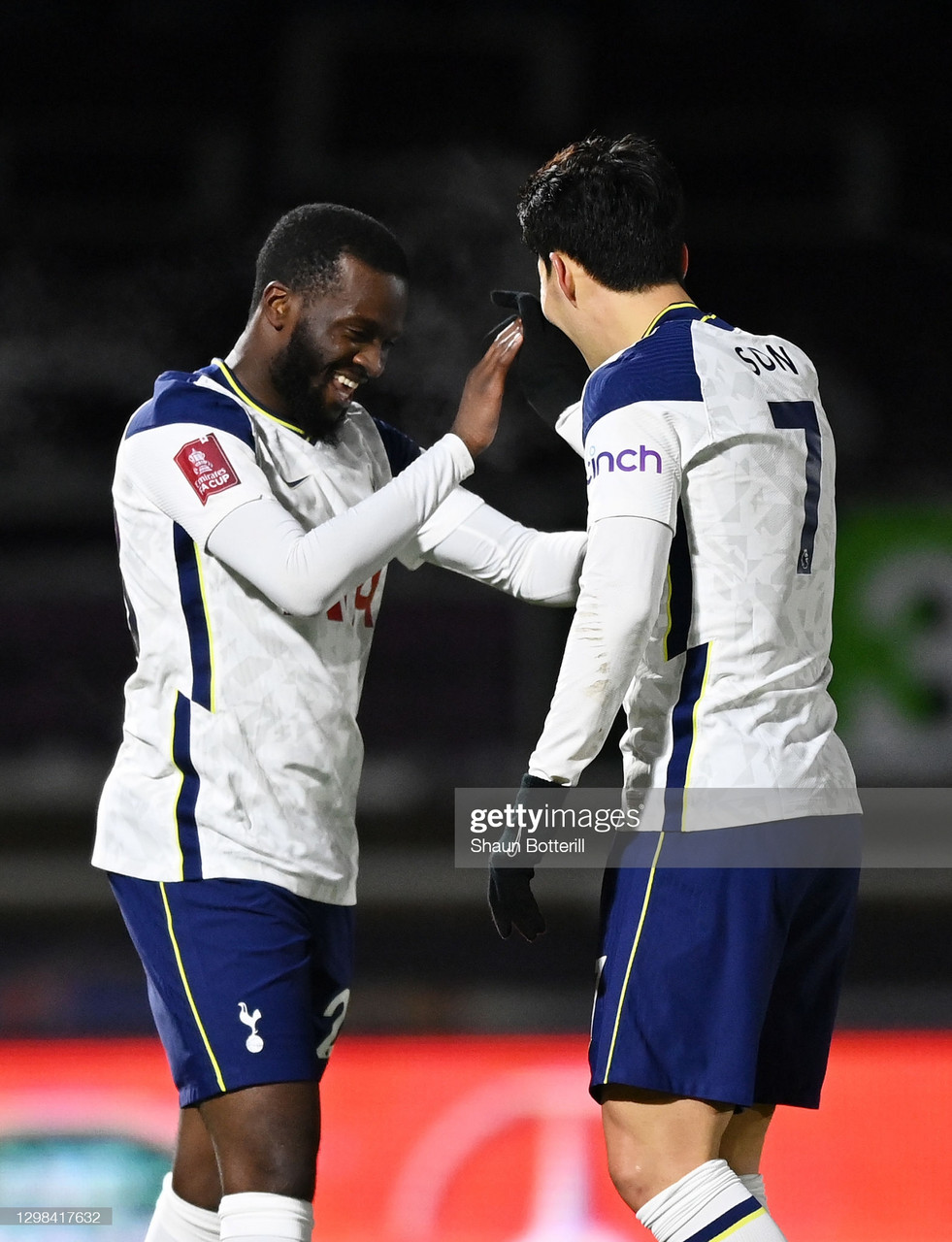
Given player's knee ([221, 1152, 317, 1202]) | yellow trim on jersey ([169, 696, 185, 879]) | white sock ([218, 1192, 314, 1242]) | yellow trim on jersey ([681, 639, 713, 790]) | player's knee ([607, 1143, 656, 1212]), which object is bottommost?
white sock ([218, 1192, 314, 1242])

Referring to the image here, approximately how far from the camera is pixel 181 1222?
1700mm

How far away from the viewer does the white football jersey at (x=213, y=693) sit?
1.61m

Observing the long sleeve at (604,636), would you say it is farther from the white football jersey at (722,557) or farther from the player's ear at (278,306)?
the player's ear at (278,306)

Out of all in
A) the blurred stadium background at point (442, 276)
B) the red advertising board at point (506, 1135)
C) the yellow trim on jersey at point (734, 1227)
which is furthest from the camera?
the blurred stadium background at point (442, 276)

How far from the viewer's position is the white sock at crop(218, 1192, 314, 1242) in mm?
1490

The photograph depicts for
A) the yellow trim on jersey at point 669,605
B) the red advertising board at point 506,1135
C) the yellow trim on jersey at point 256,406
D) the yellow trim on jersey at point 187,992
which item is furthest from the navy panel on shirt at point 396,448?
the red advertising board at point 506,1135

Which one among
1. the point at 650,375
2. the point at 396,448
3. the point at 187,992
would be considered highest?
the point at 650,375

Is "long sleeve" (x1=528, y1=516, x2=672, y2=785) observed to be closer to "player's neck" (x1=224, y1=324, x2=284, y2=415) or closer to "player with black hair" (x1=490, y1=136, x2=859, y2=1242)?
"player with black hair" (x1=490, y1=136, x2=859, y2=1242)

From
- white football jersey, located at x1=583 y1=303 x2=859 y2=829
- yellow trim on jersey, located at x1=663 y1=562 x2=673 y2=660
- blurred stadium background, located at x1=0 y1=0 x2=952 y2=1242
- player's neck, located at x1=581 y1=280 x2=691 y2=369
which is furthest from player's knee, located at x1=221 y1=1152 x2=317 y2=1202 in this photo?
blurred stadium background, located at x1=0 y1=0 x2=952 y2=1242

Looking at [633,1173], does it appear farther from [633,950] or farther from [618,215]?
[618,215]

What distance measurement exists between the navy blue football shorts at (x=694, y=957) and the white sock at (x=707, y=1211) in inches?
3.1

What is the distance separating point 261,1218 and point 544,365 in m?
1.10

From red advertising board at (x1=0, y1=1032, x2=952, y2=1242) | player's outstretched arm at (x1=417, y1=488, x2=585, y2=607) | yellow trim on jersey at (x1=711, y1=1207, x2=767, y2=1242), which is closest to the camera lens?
yellow trim on jersey at (x1=711, y1=1207, x2=767, y2=1242)

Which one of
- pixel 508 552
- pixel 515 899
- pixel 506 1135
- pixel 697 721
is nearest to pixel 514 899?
pixel 515 899
